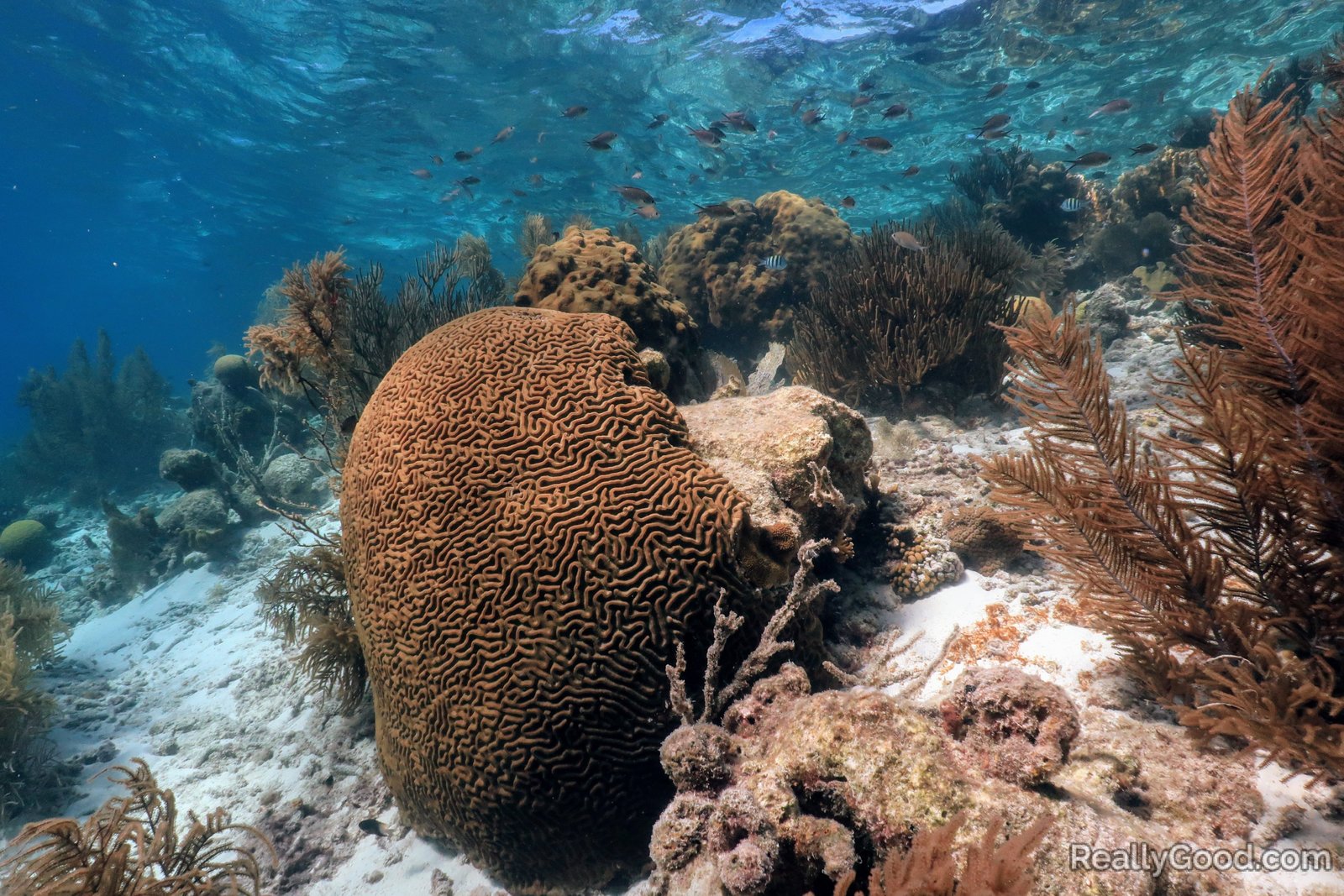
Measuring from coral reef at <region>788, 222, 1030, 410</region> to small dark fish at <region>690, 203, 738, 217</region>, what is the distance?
3.20 metres

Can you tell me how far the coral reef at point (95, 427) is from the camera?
18.6m

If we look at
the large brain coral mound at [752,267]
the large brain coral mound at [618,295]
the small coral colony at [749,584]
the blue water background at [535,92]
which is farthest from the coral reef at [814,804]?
the blue water background at [535,92]

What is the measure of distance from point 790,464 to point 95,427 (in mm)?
24941

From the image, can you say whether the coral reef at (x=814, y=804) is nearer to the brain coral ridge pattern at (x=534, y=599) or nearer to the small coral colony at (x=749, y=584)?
the small coral colony at (x=749, y=584)

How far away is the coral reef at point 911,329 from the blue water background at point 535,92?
1165 cm

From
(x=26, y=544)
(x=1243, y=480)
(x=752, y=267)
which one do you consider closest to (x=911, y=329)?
(x=752, y=267)

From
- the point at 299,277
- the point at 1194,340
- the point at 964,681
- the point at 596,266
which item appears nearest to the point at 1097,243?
the point at 1194,340

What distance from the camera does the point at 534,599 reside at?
3398mm

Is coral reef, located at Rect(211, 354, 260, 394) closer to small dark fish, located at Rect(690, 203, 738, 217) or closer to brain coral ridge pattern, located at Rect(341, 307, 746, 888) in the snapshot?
small dark fish, located at Rect(690, 203, 738, 217)

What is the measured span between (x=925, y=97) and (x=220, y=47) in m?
28.6

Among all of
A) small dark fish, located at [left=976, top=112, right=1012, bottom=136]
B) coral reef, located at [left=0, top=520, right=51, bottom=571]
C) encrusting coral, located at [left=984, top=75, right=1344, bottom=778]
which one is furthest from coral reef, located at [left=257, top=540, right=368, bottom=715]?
coral reef, located at [left=0, top=520, right=51, bottom=571]

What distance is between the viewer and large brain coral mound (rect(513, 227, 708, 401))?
6566mm

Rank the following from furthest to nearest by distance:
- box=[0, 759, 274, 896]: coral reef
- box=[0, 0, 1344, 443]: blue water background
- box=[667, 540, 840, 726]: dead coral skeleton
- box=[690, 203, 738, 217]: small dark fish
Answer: box=[0, 0, 1344, 443]: blue water background
box=[690, 203, 738, 217]: small dark fish
box=[667, 540, 840, 726]: dead coral skeleton
box=[0, 759, 274, 896]: coral reef

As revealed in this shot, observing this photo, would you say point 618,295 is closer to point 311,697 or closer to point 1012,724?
point 1012,724
